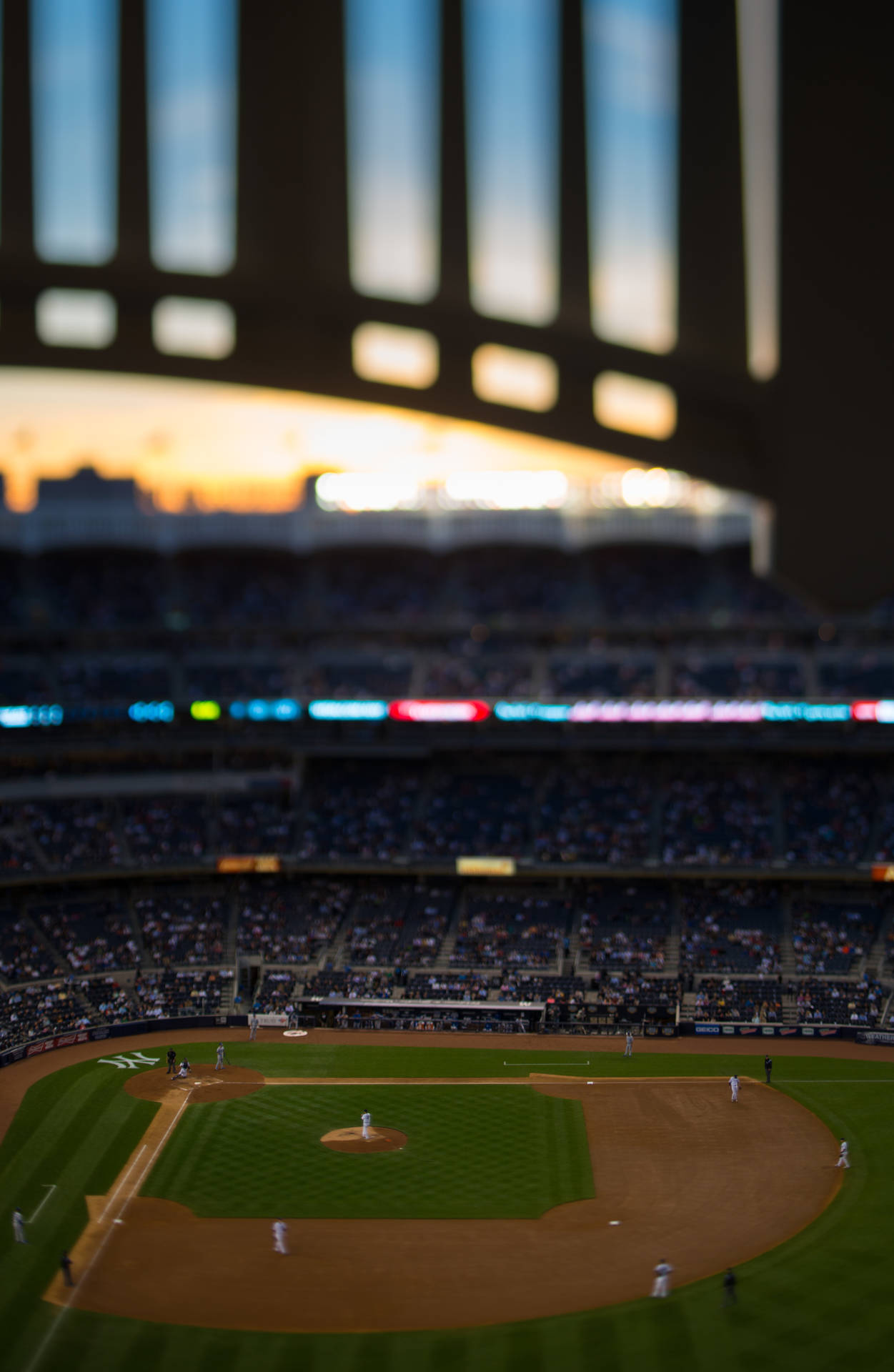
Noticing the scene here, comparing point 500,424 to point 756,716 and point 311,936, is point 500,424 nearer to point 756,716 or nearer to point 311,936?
point 311,936

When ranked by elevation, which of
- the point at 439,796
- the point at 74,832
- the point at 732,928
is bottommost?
the point at 732,928

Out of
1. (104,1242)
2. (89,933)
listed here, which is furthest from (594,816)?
(104,1242)

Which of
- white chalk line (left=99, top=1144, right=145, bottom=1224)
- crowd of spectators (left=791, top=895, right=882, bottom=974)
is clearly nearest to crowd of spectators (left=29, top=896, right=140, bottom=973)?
white chalk line (left=99, top=1144, right=145, bottom=1224)

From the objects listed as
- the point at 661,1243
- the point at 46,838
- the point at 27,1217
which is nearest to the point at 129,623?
the point at 46,838

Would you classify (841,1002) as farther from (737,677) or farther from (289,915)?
(289,915)

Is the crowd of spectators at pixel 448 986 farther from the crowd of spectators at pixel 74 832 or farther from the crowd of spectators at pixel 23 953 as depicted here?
the crowd of spectators at pixel 74 832

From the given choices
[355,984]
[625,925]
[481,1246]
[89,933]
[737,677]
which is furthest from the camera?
[737,677]

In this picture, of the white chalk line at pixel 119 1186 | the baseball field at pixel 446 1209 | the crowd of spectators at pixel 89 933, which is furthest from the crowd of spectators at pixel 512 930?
the white chalk line at pixel 119 1186
